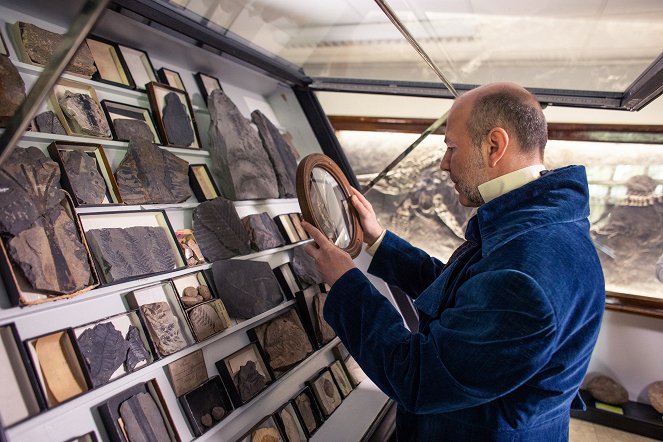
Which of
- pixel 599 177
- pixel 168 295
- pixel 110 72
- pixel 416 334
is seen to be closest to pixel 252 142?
pixel 110 72

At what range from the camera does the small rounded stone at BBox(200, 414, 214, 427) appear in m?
1.27

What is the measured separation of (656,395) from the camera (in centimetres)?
283

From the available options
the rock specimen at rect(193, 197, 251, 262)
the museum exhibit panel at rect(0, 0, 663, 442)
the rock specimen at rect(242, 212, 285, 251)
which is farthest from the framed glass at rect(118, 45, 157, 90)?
the rock specimen at rect(242, 212, 285, 251)

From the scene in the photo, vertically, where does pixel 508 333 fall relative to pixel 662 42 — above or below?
below

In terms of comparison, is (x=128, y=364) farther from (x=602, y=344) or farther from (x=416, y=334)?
(x=602, y=344)

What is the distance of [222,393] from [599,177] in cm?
304

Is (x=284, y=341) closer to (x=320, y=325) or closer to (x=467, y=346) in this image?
(x=320, y=325)

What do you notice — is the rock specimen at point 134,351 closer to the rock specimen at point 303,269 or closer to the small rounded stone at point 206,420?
the small rounded stone at point 206,420

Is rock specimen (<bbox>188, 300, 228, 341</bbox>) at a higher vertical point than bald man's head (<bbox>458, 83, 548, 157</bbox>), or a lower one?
lower

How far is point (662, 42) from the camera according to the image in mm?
1688

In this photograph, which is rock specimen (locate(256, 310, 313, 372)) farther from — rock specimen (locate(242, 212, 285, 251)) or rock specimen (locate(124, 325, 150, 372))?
rock specimen (locate(124, 325, 150, 372))

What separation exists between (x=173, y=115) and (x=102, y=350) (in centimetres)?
82

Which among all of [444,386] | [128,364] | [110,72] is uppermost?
[110,72]

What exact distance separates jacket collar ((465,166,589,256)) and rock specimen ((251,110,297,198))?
38.6 inches
